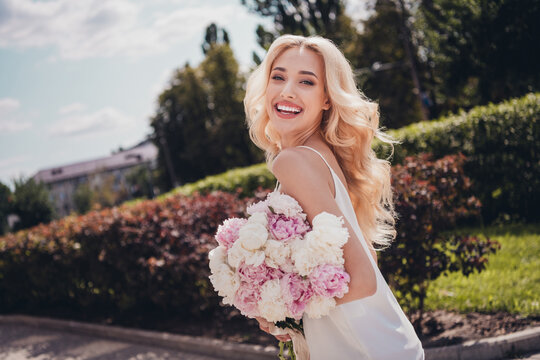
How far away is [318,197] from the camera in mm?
1990

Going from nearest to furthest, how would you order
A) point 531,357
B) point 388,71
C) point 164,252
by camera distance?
point 531,357 → point 164,252 → point 388,71

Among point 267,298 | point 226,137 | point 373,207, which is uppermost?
point 226,137

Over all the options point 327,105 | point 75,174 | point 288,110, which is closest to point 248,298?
point 288,110

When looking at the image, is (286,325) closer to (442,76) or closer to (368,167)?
(368,167)

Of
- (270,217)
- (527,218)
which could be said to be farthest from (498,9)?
(270,217)

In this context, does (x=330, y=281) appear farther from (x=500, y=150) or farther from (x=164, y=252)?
(x=500, y=150)

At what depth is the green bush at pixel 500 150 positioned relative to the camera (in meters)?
8.42

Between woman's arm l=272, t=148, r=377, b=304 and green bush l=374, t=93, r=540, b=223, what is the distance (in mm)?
6892

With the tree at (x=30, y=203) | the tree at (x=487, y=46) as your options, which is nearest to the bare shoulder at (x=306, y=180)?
the tree at (x=487, y=46)

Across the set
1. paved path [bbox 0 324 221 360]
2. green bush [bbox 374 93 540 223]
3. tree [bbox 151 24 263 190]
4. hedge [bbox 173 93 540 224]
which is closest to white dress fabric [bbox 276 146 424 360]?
paved path [bbox 0 324 221 360]

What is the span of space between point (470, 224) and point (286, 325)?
27.9ft

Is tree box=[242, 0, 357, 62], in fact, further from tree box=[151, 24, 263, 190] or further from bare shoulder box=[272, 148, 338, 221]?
bare shoulder box=[272, 148, 338, 221]

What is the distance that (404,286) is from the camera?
497cm

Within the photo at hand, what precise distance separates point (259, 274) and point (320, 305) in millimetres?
301
